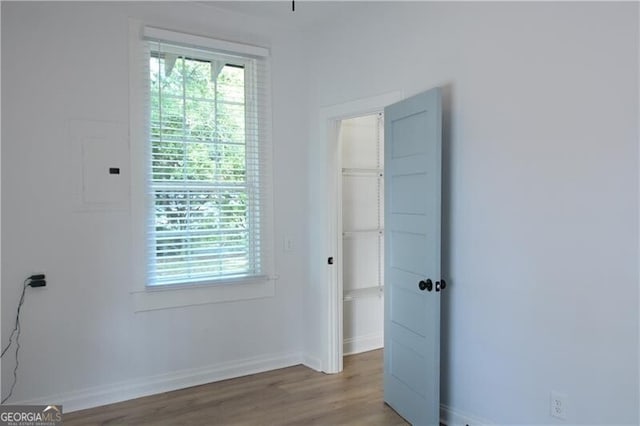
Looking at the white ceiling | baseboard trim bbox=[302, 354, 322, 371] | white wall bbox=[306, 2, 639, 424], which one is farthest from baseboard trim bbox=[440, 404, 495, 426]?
the white ceiling

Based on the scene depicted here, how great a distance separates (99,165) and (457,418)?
2902 mm

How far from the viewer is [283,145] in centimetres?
380

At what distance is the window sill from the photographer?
3.23 m

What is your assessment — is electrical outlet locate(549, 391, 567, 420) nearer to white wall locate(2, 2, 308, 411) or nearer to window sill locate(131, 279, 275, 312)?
window sill locate(131, 279, 275, 312)

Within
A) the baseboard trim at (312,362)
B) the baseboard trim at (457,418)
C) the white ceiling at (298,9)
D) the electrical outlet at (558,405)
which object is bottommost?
the baseboard trim at (312,362)

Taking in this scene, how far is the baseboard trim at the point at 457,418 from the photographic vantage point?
260cm

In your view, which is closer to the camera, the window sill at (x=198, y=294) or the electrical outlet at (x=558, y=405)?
the electrical outlet at (x=558, y=405)

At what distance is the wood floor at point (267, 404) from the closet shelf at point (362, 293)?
2.32ft

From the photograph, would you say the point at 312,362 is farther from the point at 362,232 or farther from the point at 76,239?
the point at 76,239

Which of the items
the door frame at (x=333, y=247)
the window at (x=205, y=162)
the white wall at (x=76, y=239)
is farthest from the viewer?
the door frame at (x=333, y=247)

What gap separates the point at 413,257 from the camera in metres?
2.82

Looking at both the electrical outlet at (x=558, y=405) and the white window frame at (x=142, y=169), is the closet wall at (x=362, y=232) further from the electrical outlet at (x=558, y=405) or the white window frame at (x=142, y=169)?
the electrical outlet at (x=558, y=405)

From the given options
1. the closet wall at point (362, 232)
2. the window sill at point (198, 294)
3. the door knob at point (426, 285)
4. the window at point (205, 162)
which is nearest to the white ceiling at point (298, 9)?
the window at point (205, 162)

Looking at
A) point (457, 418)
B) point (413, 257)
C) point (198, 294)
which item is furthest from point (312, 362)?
point (413, 257)
